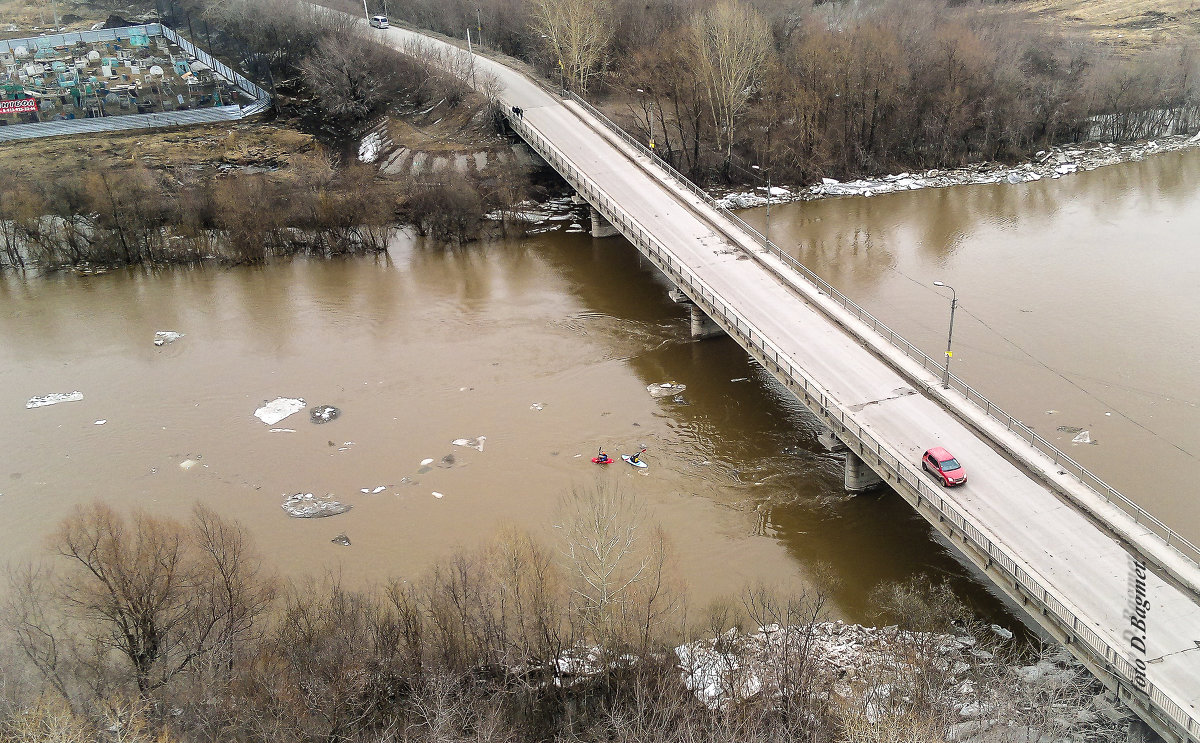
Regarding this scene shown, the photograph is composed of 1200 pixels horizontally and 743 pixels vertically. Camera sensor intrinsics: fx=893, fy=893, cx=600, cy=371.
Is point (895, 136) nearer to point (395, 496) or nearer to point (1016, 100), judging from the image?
point (1016, 100)

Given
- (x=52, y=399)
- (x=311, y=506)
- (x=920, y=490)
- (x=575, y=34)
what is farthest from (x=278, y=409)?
(x=575, y=34)

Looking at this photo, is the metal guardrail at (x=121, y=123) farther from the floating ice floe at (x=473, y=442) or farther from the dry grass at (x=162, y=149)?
the floating ice floe at (x=473, y=442)

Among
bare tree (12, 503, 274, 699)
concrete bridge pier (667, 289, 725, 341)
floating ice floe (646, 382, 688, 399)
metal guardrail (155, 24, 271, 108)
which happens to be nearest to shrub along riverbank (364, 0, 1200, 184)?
metal guardrail (155, 24, 271, 108)

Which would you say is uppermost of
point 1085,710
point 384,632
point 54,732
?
point 54,732

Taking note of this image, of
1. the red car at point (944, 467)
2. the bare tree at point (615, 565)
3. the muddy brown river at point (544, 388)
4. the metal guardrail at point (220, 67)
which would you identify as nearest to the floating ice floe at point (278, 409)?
the muddy brown river at point (544, 388)

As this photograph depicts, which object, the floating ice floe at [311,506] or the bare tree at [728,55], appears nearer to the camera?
the floating ice floe at [311,506]

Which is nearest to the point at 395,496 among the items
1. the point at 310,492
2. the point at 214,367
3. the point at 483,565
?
the point at 310,492

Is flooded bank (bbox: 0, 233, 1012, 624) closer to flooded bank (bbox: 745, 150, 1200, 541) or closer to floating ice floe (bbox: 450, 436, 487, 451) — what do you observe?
floating ice floe (bbox: 450, 436, 487, 451)
